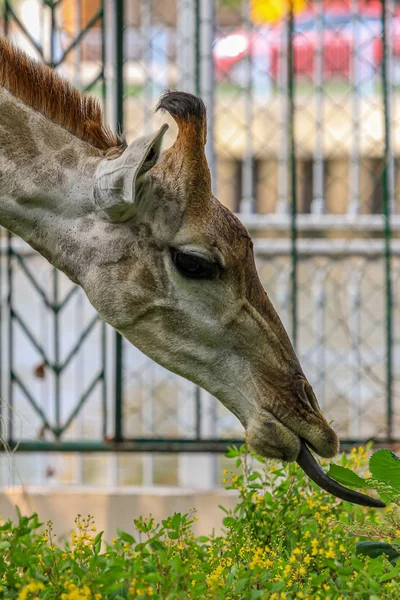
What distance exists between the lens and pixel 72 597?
1860 millimetres

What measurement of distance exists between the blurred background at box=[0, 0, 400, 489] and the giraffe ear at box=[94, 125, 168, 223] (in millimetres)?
1600

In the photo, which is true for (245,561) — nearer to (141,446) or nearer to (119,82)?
(141,446)

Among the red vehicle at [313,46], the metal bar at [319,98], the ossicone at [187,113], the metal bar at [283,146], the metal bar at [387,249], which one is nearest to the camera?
the ossicone at [187,113]

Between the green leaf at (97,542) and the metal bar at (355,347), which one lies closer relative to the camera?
the green leaf at (97,542)

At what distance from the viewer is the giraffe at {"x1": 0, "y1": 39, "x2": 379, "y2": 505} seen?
8.74 feet

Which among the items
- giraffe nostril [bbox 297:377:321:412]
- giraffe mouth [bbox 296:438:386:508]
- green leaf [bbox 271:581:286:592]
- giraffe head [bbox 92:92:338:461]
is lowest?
green leaf [bbox 271:581:286:592]

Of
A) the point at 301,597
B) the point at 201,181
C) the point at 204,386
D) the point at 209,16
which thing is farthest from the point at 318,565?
the point at 209,16

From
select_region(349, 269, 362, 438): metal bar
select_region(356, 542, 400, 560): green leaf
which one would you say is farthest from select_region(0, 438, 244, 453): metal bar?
select_region(356, 542, 400, 560): green leaf

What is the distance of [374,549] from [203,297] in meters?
0.83

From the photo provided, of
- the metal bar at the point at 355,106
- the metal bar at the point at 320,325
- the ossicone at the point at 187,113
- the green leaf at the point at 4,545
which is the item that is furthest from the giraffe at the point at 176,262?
the metal bar at the point at 355,106

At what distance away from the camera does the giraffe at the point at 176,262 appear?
2.66m

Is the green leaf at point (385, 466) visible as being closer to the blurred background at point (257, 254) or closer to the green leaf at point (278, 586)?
the green leaf at point (278, 586)

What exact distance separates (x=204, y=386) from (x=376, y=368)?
148 inches

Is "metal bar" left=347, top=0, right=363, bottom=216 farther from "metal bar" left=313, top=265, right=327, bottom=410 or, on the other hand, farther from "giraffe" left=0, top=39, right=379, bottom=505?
"giraffe" left=0, top=39, right=379, bottom=505
